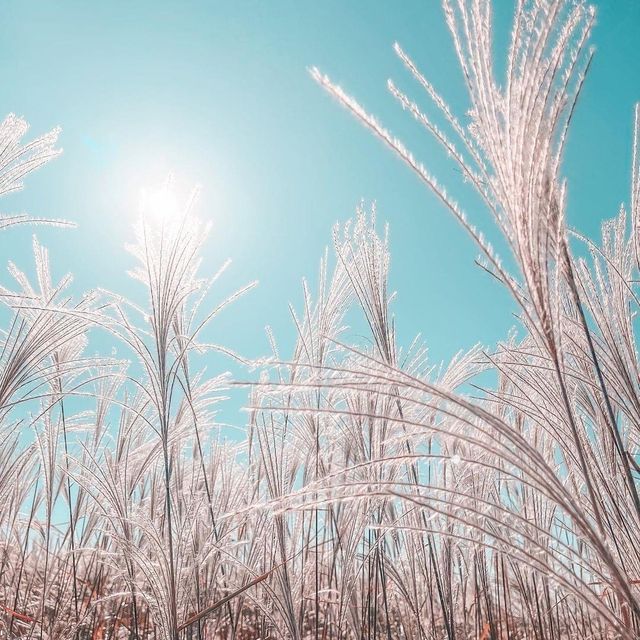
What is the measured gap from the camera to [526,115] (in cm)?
95

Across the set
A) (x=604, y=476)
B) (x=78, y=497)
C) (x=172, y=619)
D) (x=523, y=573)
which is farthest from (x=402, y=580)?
(x=78, y=497)

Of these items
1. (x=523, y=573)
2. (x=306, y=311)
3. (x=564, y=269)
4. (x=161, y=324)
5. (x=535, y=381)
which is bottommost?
(x=523, y=573)

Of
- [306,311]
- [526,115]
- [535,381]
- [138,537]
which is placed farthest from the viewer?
[138,537]

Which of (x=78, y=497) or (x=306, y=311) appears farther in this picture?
(x=78, y=497)

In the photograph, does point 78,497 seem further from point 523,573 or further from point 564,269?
point 564,269

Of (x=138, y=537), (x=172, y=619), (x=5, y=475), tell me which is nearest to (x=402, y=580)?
(x=172, y=619)

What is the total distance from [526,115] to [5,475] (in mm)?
3413

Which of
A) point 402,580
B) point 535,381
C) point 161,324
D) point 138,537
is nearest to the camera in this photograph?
point 535,381

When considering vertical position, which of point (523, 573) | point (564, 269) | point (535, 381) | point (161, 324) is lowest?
point (523, 573)

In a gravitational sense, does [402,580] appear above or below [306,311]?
below

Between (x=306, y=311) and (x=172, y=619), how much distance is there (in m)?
1.91

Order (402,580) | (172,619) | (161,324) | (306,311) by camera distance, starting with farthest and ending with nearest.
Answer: (306,311), (402,580), (161,324), (172,619)

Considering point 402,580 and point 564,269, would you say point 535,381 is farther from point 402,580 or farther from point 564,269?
point 402,580

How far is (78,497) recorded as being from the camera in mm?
3932
